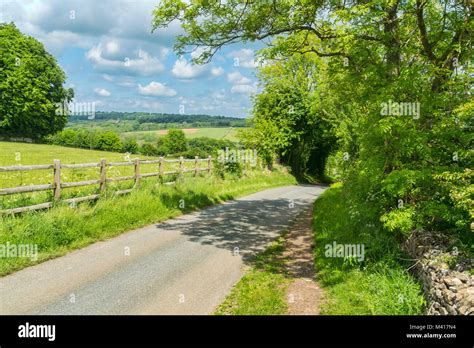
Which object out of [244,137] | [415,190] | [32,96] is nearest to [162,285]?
[415,190]

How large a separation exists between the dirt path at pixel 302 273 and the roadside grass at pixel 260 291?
0.18m

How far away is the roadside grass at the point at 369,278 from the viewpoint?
6.33 m

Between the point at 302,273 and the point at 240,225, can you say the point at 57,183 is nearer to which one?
the point at 240,225

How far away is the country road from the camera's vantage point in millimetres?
6691

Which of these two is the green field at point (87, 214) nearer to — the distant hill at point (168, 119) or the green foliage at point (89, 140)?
the green foliage at point (89, 140)

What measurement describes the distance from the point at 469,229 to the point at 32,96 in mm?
54464

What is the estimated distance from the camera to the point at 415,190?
754 centimetres

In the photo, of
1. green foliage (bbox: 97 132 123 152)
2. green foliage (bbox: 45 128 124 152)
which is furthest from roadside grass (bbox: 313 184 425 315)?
green foliage (bbox: 97 132 123 152)

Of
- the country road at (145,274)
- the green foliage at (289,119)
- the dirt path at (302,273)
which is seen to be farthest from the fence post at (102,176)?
the green foliage at (289,119)

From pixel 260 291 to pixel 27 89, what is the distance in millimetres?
52361

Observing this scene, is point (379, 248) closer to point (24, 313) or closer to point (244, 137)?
point (24, 313)

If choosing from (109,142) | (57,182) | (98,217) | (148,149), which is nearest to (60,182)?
(57,182)

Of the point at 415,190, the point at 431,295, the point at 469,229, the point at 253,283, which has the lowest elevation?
the point at 253,283

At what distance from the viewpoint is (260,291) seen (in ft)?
25.2
